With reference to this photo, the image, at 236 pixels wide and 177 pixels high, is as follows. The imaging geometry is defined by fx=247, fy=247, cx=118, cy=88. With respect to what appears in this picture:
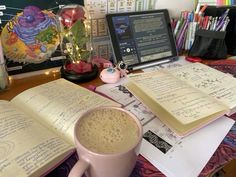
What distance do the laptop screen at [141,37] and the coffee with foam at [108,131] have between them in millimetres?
355

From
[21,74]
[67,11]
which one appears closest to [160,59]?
[67,11]

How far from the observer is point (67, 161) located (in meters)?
0.44

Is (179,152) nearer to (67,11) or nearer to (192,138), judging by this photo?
(192,138)

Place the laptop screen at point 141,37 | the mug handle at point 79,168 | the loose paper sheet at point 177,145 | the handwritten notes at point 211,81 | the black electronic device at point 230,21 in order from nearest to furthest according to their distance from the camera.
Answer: the mug handle at point 79,168, the loose paper sheet at point 177,145, the handwritten notes at point 211,81, the laptop screen at point 141,37, the black electronic device at point 230,21

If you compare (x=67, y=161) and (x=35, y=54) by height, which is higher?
(x=35, y=54)

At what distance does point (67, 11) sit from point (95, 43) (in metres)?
0.15

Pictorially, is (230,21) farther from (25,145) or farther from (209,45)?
(25,145)

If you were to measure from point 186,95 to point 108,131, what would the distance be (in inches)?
10.9

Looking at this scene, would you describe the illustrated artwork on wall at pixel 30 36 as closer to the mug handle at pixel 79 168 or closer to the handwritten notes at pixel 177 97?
the handwritten notes at pixel 177 97

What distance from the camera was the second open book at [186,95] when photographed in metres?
0.51

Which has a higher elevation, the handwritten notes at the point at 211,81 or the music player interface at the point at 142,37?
→ the music player interface at the point at 142,37

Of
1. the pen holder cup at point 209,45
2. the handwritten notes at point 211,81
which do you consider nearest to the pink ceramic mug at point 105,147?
the handwritten notes at point 211,81

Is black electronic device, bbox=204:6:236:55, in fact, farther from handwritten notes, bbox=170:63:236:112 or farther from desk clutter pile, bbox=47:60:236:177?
desk clutter pile, bbox=47:60:236:177

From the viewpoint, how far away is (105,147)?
349 mm
